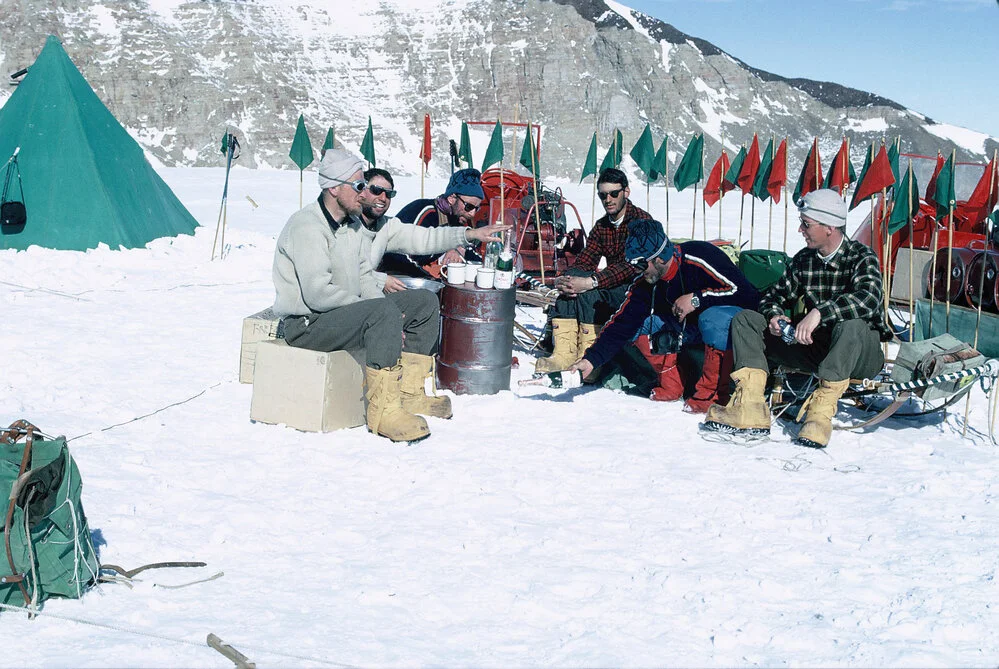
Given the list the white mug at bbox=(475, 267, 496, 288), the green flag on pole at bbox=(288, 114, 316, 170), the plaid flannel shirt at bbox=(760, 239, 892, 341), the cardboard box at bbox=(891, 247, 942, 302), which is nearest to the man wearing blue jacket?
the plaid flannel shirt at bbox=(760, 239, 892, 341)

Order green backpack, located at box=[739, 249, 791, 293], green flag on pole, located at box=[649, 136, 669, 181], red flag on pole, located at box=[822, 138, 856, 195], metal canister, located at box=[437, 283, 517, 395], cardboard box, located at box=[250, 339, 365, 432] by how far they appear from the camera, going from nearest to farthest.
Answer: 1. cardboard box, located at box=[250, 339, 365, 432]
2. metal canister, located at box=[437, 283, 517, 395]
3. green backpack, located at box=[739, 249, 791, 293]
4. red flag on pole, located at box=[822, 138, 856, 195]
5. green flag on pole, located at box=[649, 136, 669, 181]

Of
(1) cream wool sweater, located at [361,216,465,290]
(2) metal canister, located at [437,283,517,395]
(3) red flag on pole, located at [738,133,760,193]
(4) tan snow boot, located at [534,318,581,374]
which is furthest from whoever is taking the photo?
(3) red flag on pole, located at [738,133,760,193]

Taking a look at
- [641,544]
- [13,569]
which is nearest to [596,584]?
[641,544]

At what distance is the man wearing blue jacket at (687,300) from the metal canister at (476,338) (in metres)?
0.65

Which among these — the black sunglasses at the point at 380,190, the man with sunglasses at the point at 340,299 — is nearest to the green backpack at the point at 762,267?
the black sunglasses at the point at 380,190

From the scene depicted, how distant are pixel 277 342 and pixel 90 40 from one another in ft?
196

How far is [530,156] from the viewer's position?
10.5 m

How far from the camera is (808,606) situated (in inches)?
131

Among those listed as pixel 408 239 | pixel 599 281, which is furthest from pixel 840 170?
pixel 408 239

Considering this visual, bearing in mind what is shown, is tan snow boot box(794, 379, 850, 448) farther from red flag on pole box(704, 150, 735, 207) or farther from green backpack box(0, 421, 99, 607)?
red flag on pole box(704, 150, 735, 207)

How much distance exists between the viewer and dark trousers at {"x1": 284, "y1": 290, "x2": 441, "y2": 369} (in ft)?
17.0

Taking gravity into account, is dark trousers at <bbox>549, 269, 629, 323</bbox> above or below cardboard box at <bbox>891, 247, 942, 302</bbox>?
below

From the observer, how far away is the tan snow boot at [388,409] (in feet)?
16.8

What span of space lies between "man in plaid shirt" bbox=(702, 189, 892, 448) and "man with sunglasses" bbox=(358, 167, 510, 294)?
1693 millimetres
